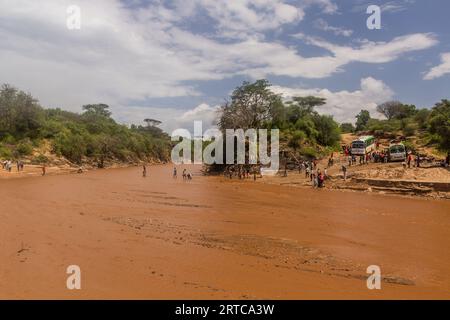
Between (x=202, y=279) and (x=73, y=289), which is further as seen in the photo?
(x=202, y=279)

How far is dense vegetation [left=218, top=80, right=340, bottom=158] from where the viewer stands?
44.5 m

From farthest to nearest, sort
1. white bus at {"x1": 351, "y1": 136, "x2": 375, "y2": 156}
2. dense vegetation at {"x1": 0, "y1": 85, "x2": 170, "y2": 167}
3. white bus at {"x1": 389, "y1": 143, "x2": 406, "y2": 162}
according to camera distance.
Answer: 1. dense vegetation at {"x1": 0, "y1": 85, "x2": 170, "y2": 167}
2. white bus at {"x1": 351, "y1": 136, "x2": 375, "y2": 156}
3. white bus at {"x1": 389, "y1": 143, "x2": 406, "y2": 162}

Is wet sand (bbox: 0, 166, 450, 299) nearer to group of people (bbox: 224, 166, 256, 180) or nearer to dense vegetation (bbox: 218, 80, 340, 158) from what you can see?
group of people (bbox: 224, 166, 256, 180)

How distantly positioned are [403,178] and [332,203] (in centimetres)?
927

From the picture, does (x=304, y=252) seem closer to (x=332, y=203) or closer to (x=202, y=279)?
(x=202, y=279)

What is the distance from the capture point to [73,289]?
6.91 meters

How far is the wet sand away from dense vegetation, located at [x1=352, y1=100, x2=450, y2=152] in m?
14.9

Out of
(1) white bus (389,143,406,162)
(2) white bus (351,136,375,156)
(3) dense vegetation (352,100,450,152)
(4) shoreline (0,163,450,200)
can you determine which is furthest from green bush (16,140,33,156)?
(3) dense vegetation (352,100,450,152)

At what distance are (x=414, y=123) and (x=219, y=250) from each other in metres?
55.2

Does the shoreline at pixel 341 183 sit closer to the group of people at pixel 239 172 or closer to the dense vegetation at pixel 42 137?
the group of people at pixel 239 172

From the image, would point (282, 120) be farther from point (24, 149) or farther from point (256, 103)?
point (24, 149)

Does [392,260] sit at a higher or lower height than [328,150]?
lower
